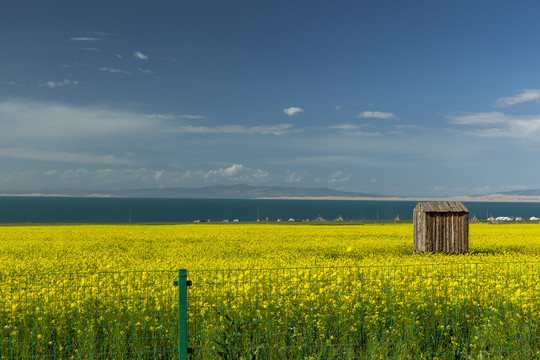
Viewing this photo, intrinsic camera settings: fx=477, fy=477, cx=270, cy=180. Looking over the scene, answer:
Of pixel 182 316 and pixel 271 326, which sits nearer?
pixel 182 316

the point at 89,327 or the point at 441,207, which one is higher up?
the point at 441,207

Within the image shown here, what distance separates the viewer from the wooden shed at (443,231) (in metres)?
24.7

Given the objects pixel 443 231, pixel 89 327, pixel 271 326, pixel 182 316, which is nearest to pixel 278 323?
pixel 271 326

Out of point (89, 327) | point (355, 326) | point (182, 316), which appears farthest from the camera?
point (355, 326)

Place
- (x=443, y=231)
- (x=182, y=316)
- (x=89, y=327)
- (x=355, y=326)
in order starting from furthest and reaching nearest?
(x=443, y=231) → (x=355, y=326) → (x=89, y=327) → (x=182, y=316)

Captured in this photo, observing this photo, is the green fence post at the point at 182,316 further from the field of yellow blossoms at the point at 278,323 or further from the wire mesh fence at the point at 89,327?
the wire mesh fence at the point at 89,327

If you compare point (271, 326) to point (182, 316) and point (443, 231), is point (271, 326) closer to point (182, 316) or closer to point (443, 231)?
point (182, 316)

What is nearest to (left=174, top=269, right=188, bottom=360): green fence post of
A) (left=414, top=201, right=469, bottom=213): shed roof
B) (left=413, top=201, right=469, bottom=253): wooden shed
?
(left=413, top=201, right=469, bottom=253): wooden shed

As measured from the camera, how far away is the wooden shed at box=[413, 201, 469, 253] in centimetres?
2467

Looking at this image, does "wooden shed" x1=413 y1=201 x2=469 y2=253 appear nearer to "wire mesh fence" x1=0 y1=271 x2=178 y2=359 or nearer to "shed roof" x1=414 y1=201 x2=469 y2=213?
"shed roof" x1=414 y1=201 x2=469 y2=213

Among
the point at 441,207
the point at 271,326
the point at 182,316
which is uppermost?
the point at 441,207

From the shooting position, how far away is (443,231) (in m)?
24.9

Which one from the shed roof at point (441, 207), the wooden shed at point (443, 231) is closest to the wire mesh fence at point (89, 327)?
the wooden shed at point (443, 231)

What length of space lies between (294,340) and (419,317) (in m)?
2.50
